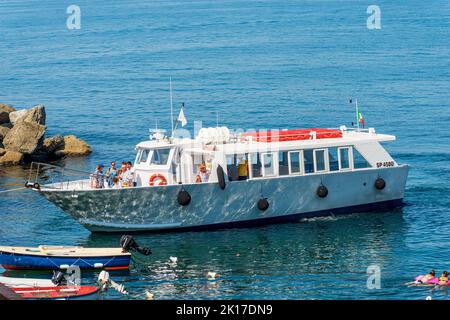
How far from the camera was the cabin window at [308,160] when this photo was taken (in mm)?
39594

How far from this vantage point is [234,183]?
125ft

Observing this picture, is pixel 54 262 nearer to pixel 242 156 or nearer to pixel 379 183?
pixel 242 156

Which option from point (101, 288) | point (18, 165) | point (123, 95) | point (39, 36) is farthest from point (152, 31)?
point (101, 288)

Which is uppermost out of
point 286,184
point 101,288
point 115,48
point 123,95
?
point 115,48

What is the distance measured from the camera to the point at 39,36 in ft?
433

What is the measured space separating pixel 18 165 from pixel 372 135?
23986 mm

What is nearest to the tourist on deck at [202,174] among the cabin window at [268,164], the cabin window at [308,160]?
the cabin window at [268,164]

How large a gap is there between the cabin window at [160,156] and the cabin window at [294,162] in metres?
5.70

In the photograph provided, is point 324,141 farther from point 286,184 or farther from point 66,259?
point 66,259

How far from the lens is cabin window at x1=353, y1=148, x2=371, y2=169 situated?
133ft

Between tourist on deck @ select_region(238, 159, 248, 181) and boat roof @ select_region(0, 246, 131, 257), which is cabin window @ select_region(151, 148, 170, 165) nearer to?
tourist on deck @ select_region(238, 159, 248, 181)

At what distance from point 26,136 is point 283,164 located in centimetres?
2145

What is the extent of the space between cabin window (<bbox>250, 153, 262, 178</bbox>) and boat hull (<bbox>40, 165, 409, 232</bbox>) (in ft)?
1.81

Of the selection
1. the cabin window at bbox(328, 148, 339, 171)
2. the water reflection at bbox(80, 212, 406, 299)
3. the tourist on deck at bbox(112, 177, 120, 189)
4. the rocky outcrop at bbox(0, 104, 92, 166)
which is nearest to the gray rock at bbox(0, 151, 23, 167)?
the rocky outcrop at bbox(0, 104, 92, 166)
